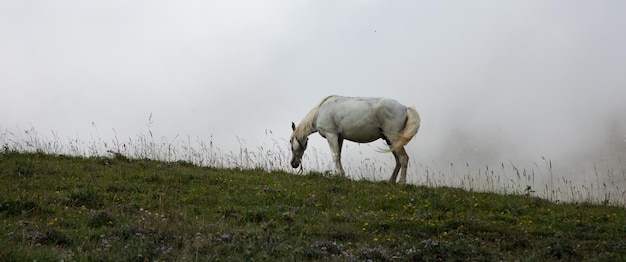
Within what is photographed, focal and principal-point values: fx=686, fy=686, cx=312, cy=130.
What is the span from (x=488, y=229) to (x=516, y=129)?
197m

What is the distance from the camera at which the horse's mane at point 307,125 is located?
53.0 ft

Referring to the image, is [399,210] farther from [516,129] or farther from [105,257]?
[516,129]

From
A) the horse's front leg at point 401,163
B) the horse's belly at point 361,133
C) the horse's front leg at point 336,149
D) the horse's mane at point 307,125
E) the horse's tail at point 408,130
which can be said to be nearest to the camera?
the horse's tail at point 408,130

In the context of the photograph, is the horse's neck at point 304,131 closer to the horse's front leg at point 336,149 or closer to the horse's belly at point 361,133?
the horse's front leg at point 336,149

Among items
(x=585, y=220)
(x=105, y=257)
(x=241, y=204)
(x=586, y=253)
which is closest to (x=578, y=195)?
(x=585, y=220)

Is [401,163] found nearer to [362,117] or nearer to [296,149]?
[362,117]

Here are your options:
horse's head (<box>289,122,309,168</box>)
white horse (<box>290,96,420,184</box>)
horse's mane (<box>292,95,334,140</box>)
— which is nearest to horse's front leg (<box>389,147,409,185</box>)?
white horse (<box>290,96,420,184</box>)

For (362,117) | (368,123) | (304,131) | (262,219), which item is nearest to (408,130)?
(368,123)

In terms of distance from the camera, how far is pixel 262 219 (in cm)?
1007

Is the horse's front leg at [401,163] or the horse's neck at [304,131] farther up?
the horse's neck at [304,131]

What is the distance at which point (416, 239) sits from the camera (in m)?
9.21

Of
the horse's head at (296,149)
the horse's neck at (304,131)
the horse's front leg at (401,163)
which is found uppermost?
the horse's neck at (304,131)

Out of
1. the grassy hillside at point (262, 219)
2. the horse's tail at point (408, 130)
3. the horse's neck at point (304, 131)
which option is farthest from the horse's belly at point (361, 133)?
the grassy hillside at point (262, 219)

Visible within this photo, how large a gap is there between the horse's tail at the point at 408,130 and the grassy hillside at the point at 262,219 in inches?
47.1
